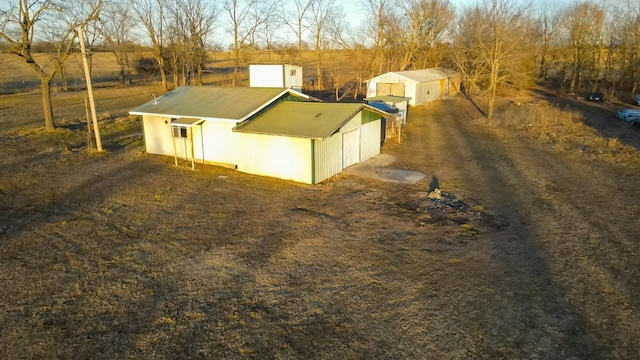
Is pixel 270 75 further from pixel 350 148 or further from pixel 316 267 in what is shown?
pixel 316 267

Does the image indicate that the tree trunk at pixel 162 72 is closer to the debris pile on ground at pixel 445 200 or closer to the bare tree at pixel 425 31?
the bare tree at pixel 425 31

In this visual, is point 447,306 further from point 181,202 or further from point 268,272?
point 181,202

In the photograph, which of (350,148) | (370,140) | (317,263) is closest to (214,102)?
(350,148)

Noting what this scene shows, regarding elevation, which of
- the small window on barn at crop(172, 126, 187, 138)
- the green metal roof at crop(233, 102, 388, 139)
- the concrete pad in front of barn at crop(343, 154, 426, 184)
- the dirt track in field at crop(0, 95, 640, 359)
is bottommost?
the dirt track in field at crop(0, 95, 640, 359)

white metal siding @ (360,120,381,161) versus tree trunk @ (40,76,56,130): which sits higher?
tree trunk @ (40,76,56,130)

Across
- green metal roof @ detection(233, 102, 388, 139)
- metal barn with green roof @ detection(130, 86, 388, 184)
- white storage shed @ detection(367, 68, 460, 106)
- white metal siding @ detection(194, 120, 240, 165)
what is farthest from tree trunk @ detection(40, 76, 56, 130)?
white storage shed @ detection(367, 68, 460, 106)

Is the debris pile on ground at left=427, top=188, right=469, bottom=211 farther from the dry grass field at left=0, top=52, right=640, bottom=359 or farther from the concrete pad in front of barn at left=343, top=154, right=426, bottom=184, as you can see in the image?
the concrete pad in front of barn at left=343, top=154, right=426, bottom=184
